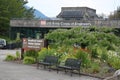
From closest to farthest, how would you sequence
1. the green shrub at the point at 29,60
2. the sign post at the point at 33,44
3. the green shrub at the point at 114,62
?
the green shrub at the point at 114,62, the green shrub at the point at 29,60, the sign post at the point at 33,44

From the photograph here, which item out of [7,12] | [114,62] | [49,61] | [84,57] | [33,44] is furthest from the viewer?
[7,12]

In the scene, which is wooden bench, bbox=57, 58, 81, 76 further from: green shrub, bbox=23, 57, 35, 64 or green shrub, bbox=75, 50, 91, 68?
green shrub, bbox=23, 57, 35, 64

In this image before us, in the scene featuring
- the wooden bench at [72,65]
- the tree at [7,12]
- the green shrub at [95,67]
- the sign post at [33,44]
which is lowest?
the green shrub at [95,67]

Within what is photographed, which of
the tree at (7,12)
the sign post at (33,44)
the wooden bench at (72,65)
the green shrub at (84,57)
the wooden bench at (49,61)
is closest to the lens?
the wooden bench at (72,65)

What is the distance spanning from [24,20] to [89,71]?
41394mm

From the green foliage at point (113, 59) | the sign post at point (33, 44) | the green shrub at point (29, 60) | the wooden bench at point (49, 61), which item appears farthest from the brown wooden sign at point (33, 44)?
the green foliage at point (113, 59)

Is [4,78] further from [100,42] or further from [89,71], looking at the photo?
[100,42]

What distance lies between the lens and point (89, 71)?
18953 millimetres

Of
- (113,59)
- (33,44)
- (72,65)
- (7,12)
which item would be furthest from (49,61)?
(7,12)

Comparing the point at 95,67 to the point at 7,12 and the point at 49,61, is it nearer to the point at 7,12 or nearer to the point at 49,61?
the point at 49,61

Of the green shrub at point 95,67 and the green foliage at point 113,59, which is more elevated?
the green foliage at point 113,59

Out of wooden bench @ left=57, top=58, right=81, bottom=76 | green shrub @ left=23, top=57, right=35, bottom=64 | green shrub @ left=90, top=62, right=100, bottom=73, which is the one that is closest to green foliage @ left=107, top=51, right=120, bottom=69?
green shrub @ left=90, top=62, right=100, bottom=73

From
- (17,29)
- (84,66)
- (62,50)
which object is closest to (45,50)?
(62,50)

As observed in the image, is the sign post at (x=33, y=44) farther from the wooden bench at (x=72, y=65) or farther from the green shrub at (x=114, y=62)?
the green shrub at (x=114, y=62)
